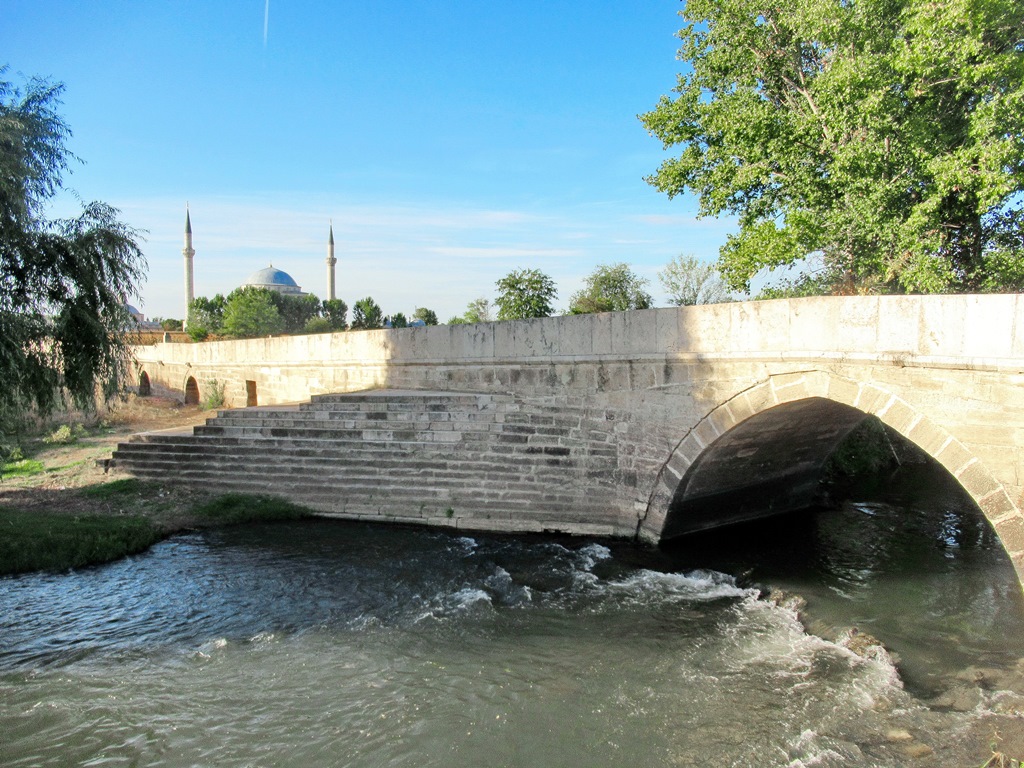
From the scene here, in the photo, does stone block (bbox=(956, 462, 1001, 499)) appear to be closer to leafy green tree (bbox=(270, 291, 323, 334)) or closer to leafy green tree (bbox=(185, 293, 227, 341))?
leafy green tree (bbox=(185, 293, 227, 341))

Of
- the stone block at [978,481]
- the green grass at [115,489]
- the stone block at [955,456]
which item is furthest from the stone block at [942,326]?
the green grass at [115,489]

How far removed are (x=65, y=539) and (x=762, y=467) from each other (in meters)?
9.33

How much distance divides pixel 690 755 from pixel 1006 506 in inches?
131

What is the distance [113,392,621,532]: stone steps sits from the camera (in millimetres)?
9977

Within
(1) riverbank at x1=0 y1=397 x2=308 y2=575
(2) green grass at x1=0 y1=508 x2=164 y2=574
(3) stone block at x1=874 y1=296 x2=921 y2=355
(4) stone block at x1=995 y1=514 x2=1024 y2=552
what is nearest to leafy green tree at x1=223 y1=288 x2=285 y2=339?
(1) riverbank at x1=0 y1=397 x2=308 y2=575

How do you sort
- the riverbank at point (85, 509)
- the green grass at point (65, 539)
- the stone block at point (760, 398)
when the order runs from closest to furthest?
the stone block at point (760, 398), the green grass at point (65, 539), the riverbank at point (85, 509)

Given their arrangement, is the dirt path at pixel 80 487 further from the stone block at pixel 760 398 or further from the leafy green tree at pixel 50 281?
the stone block at pixel 760 398

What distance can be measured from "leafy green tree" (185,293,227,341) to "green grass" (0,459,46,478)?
30568mm

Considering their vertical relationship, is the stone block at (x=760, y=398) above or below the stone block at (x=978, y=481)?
above

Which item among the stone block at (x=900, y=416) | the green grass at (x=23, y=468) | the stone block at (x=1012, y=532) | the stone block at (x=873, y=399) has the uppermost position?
the stone block at (x=873, y=399)

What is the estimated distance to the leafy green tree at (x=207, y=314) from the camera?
43250mm

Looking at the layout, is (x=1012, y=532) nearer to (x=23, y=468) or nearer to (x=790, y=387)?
(x=790, y=387)

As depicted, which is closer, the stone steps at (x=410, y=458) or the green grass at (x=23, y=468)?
the stone steps at (x=410, y=458)

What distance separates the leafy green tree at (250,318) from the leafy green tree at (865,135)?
102 feet
